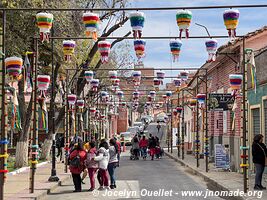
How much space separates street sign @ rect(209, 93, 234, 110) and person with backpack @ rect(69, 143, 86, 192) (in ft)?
27.9

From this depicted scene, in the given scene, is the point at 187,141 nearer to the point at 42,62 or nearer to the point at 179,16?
the point at 42,62

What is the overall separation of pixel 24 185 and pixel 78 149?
2554 mm

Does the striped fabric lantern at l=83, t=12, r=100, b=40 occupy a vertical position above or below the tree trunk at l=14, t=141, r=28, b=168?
above

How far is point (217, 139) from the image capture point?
106 ft

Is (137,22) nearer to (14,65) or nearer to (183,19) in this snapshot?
(183,19)

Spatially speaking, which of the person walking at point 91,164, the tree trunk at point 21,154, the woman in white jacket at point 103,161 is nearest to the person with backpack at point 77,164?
the person walking at point 91,164

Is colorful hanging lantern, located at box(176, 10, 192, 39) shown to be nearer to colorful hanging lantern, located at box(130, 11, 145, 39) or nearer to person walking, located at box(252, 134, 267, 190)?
colorful hanging lantern, located at box(130, 11, 145, 39)

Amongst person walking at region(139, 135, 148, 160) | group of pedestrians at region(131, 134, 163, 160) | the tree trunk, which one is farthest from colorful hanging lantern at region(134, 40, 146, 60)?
person walking at region(139, 135, 148, 160)

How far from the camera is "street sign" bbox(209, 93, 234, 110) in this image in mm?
24312

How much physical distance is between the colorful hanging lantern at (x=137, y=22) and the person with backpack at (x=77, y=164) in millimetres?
4485

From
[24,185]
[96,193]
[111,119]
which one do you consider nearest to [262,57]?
[96,193]

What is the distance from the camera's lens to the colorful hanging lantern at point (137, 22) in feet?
50.2

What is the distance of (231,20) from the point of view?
586 inches

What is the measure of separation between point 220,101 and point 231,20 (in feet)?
32.2
